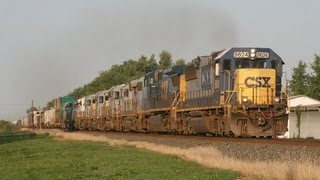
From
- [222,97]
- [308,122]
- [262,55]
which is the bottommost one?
[308,122]

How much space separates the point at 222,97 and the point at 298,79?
50.5 meters

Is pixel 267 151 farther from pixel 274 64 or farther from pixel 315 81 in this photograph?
pixel 315 81

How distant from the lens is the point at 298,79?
7162 cm

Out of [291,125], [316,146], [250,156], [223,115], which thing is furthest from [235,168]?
[291,125]

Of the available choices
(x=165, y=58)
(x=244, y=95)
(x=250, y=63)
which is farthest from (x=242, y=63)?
(x=165, y=58)

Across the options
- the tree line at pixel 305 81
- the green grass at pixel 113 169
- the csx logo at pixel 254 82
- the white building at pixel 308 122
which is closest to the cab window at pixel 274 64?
the csx logo at pixel 254 82

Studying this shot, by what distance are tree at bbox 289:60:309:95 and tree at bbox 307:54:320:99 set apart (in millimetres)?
3196

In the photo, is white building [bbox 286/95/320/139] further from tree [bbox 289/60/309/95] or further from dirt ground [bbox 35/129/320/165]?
tree [bbox 289/60/309/95]

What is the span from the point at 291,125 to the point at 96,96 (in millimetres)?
23291

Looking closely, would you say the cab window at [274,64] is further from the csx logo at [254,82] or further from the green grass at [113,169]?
the green grass at [113,169]

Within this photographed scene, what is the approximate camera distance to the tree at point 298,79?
70.6 metres

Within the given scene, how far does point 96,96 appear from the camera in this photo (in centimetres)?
5553

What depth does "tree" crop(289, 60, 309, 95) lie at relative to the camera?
70.6 metres

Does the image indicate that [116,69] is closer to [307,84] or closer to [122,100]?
[307,84]
